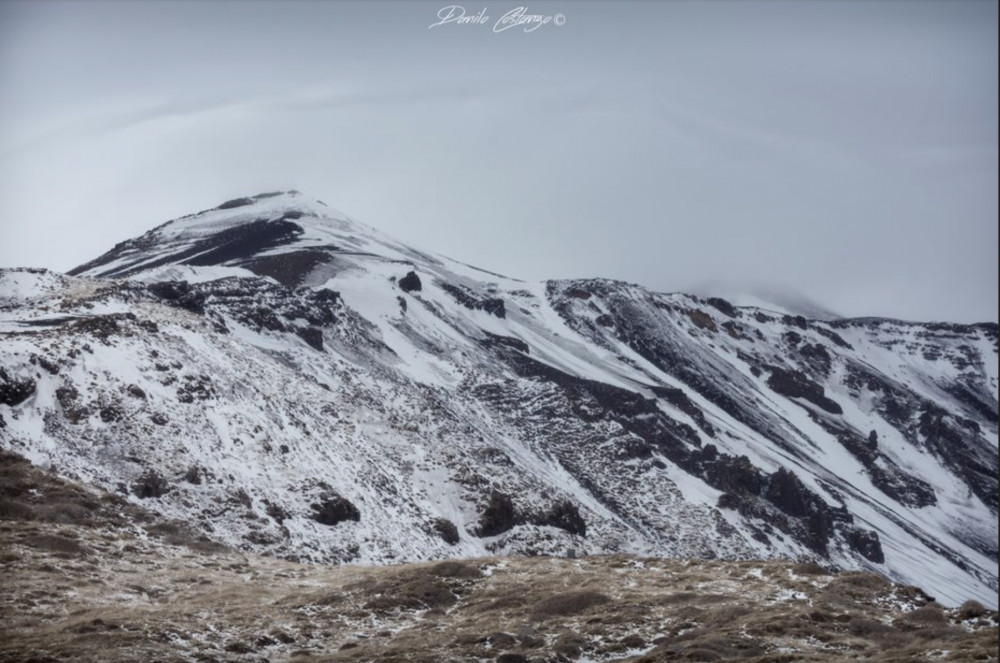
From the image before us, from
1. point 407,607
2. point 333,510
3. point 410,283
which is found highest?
point 410,283

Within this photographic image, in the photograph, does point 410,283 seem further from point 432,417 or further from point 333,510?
point 333,510

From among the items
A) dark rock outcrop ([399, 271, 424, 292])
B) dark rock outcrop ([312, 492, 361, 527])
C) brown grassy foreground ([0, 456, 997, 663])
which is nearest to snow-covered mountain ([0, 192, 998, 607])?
dark rock outcrop ([312, 492, 361, 527])

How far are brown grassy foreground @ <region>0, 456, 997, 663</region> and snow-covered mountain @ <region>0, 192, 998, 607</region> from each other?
5.94 m

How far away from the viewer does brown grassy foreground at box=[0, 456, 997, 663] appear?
2578 cm

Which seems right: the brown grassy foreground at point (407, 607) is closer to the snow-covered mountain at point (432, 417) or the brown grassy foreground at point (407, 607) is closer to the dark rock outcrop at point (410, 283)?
the snow-covered mountain at point (432, 417)

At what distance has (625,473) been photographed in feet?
275

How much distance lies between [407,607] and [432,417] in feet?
135

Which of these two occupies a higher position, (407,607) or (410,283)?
(410,283)

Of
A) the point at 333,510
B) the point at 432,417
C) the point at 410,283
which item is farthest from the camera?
the point at 410,283

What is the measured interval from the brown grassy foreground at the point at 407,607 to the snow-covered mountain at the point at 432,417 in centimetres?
594

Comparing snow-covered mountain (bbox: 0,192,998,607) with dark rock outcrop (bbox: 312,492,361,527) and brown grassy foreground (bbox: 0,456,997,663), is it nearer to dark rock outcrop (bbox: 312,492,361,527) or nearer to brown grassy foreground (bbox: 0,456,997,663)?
dark rock outcrop (bbox: 312,492,361,527)

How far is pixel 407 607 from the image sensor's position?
32219 mm

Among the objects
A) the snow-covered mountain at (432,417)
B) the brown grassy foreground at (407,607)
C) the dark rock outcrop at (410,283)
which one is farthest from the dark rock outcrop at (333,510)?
the dark rock outcrop at (410,283)

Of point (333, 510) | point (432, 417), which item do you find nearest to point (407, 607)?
point (333, 510)
